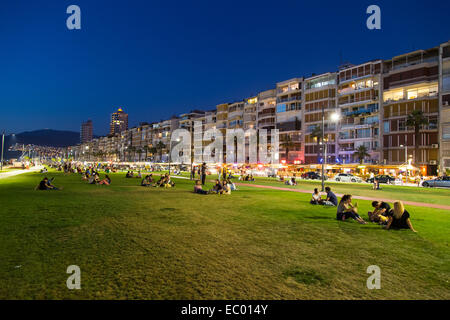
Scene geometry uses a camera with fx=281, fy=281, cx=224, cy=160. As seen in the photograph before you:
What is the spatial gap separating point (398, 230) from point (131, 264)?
8332 mm

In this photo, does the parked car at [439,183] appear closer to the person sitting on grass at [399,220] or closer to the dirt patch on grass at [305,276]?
the person sitting on grass at [399,220]

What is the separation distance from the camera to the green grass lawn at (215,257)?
4648mm

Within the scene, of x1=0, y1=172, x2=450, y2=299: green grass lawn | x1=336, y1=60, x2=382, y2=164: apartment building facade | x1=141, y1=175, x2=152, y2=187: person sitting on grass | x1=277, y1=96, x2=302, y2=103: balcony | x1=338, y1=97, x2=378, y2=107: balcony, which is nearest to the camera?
x1=0, y1=172, x2=450, y2=299: green grass lawn

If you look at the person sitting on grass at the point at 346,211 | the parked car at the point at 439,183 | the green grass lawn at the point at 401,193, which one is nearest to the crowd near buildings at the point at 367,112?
the green grass lawn at the point at 401,193

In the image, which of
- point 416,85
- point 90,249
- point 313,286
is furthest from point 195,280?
point 416,85

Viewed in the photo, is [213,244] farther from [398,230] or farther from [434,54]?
[434,54]

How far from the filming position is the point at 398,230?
9188 mm

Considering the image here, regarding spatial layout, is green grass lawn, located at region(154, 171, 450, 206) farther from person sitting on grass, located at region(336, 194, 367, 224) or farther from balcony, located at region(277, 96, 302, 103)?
balcony, located at region(277, 96, 302, 103)

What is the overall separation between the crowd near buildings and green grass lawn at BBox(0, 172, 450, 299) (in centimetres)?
2652

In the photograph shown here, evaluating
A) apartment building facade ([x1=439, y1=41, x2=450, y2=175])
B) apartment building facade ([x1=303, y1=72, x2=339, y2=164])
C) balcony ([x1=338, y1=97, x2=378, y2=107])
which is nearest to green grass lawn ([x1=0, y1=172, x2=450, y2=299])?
apartment building facade ([x1=439, y1=41, x2=450, y2=175])

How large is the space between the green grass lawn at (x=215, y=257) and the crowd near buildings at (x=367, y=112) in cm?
2652

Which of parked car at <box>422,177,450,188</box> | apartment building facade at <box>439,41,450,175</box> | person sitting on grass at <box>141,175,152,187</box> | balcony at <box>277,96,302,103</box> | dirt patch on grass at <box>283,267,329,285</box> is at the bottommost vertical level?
parked car at <box>422,177,450,188</box>

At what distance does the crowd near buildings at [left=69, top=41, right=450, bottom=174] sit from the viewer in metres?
49.6

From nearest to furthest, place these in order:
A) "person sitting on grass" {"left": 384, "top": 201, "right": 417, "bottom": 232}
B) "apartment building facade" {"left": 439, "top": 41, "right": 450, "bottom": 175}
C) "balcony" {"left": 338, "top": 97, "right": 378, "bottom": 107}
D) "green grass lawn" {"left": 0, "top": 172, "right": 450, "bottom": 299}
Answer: "green grass lawn" {"left": 0, "top": 172, "right": 450, "bottom": 299}, "person sitting on grass" {"left": 384, "top": 201, "right": 417, "bottom": 232}, "apartment building facade" {"left": 439, "top": 41, "right": 450, "bottom": 175}, "balcony" {"left": 338, "top": 97, "right": 378, "bottom": 107}
